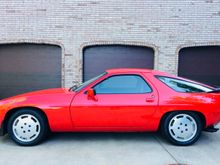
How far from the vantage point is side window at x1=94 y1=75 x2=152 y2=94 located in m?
4.67

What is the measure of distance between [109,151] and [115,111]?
71cm

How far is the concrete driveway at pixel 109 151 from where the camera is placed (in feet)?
13.0

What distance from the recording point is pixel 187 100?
460 cm

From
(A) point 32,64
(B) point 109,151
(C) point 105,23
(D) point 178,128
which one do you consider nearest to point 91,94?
(B) point 109,151

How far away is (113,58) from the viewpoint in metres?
8.54

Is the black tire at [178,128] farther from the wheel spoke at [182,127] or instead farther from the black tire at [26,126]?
the black tire at [26,126]

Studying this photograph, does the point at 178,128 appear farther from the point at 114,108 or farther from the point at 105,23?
the point at 105,23

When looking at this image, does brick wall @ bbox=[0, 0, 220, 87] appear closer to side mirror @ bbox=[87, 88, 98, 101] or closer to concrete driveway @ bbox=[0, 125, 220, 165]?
concrete driveway @ bbox=[0, 125, 220, 165]

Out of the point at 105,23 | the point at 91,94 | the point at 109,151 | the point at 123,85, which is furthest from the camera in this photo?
the point at 105,23

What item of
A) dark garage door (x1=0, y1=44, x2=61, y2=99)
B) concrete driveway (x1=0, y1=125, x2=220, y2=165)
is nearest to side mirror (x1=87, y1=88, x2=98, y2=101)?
concrete driveway (x1=0, y1=125, x2=220, y2=165)

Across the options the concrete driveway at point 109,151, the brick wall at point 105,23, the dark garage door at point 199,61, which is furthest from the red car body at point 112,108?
the dark garage door at point 199,61

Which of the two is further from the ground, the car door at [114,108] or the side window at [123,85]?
the side window at [123,85]

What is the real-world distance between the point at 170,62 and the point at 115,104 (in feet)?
14.8

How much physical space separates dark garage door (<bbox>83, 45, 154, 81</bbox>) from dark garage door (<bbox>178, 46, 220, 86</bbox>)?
1125 millimetres
